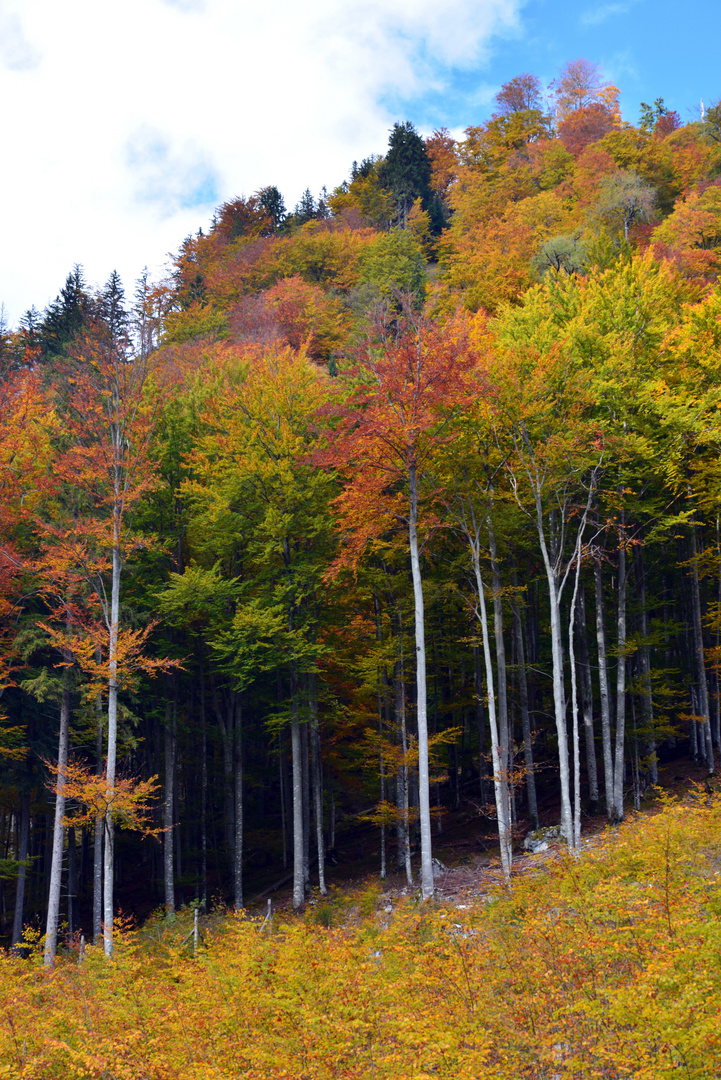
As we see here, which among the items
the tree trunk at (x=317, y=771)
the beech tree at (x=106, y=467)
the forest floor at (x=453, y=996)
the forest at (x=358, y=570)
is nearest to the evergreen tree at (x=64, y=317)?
the forest at (x=358, y=570)

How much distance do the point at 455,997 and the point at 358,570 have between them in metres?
13.7

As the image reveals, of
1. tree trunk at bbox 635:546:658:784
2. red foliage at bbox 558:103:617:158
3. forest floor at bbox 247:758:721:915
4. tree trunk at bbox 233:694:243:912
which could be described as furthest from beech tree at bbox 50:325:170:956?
red foliage at bbox 558:103:617:158

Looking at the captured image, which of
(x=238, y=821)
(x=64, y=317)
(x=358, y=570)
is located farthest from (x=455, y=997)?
(x=64, y=317)

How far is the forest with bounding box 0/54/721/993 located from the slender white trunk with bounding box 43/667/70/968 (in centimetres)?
8

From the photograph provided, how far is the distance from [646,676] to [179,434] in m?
16.2

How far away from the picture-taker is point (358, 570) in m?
20.0

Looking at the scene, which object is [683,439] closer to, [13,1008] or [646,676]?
[646,676]

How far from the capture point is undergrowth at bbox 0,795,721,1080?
17.3 feet

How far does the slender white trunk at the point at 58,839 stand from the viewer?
1667cm

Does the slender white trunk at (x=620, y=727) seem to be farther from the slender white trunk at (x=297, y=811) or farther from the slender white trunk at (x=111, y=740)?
the slender white trunk at (x=111, y=740)

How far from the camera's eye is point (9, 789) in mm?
23844

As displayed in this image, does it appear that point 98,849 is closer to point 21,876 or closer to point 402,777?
point 21,876

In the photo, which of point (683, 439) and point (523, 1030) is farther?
point (683, 439)

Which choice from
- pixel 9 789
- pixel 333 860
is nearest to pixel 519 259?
pixel 333 860
